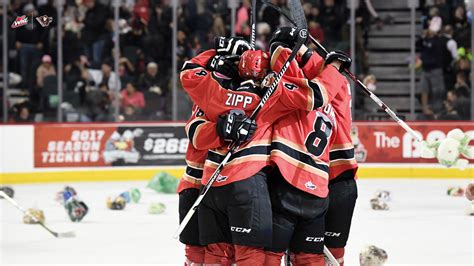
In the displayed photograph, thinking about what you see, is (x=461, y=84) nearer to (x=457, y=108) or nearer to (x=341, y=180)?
(x=457, y=108)

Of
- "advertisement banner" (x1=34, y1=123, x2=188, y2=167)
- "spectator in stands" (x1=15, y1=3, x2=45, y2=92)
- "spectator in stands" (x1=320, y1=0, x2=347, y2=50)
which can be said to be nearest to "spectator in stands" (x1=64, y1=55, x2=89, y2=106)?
"spectator in stands" (x1=15, y1=3, x2=45, y2=92)

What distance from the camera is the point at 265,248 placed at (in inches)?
158

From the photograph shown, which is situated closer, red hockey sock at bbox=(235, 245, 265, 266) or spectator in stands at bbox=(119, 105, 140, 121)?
red hockey sock at bbox=(235, 245, 265, 266)

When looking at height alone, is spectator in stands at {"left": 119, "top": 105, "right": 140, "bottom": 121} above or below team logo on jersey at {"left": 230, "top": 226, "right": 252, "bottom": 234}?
below

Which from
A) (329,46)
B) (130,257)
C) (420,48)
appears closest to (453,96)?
(420,48)

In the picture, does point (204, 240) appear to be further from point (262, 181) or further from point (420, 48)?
point (420, 48)

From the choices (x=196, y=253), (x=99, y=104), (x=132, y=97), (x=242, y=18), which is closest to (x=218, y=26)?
(x=242, y=18)

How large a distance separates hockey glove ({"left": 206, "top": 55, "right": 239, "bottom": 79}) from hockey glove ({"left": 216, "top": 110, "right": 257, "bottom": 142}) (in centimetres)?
22

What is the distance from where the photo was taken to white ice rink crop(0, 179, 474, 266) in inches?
249

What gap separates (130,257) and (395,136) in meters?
5.51

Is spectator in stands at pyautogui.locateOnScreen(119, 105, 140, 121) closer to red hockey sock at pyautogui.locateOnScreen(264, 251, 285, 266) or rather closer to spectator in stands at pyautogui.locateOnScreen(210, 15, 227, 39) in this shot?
spectator in stands at pyautogui.locateOnScreen(210, 15, 227, 39)

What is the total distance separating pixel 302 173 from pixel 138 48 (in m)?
8.27

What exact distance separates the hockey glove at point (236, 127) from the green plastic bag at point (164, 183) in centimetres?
613

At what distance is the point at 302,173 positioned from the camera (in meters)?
4.01
